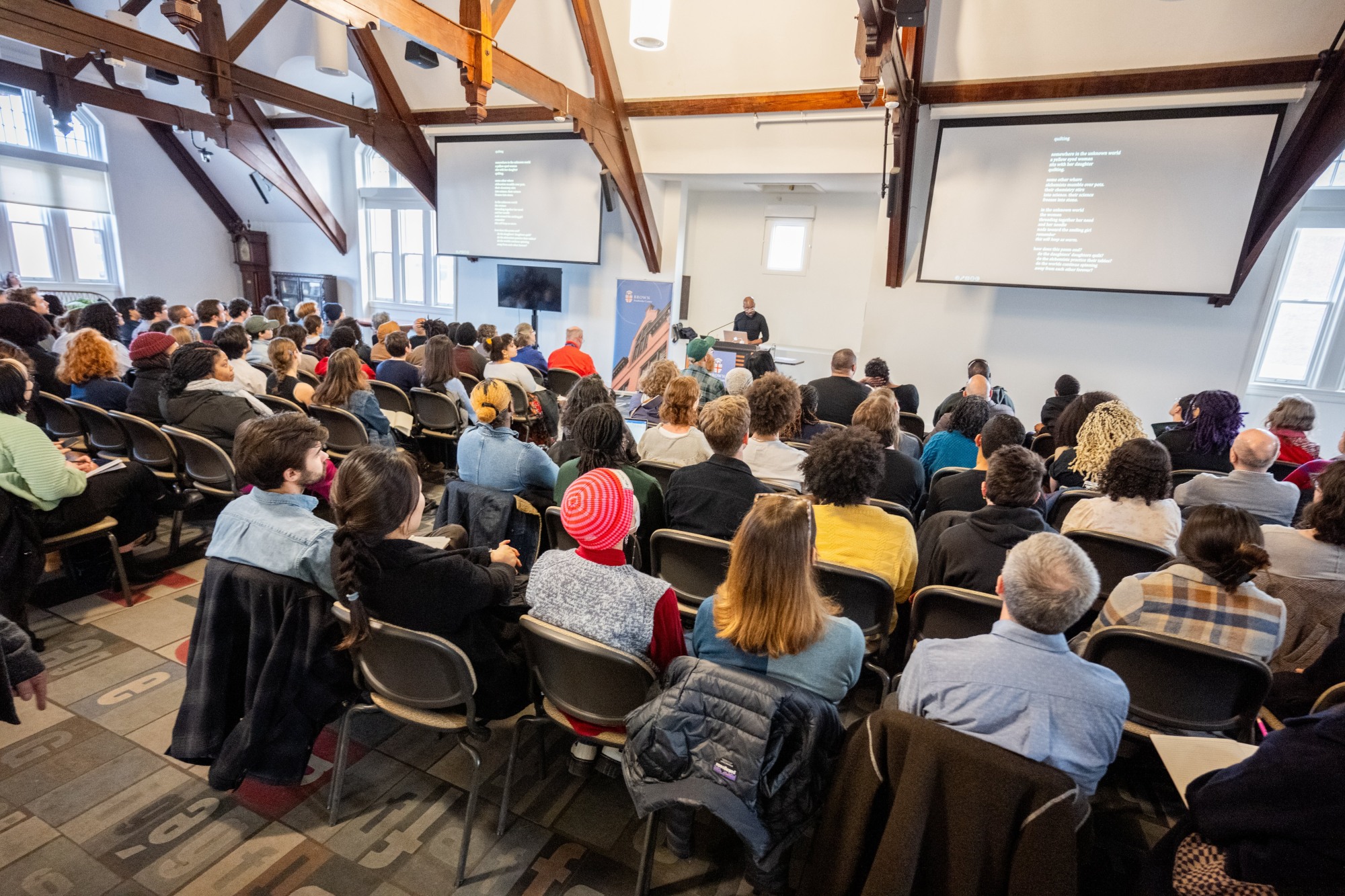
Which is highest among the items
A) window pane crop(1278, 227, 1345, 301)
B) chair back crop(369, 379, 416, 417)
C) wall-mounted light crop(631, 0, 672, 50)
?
wall-mounted light crop(631, 0, 672, 50)

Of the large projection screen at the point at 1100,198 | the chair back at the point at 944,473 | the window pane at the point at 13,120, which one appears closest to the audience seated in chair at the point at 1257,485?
the chair back at the point at 944,473

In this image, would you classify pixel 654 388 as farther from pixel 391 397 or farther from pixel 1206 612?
pixel 1206 612

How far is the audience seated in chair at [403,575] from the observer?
159 cm

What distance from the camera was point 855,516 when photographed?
2238 millimetres

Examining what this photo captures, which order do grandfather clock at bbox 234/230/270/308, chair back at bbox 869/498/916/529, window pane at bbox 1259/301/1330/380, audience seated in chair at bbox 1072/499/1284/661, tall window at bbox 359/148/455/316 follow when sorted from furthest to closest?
grandfather clock at bbox 234/230/270/308 → tall window at bbox 359/148/455/316 → window pane at bbox 1259/301/1330/380 → chair back at bbox 869/498/916/529 → audience seated in chair at bbox 1072/499/1284/661

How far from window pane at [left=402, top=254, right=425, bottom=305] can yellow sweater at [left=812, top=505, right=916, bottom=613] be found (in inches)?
438

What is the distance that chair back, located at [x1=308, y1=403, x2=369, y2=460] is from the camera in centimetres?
387

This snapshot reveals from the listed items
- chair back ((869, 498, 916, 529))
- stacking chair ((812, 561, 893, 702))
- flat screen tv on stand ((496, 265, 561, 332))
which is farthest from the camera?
flat screen tv on stand ((496, 265, 561, 332))

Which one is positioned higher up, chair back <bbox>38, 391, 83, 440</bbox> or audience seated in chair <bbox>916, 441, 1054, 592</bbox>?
audience seated in chair <bbox>916, 441, 1054, 592</bbox>

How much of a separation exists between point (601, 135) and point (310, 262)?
26.2ft

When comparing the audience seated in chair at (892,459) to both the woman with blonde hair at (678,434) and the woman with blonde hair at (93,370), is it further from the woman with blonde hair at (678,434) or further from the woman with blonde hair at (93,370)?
the woman with blonde hair at (93,370)

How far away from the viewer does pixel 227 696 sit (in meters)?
1.88

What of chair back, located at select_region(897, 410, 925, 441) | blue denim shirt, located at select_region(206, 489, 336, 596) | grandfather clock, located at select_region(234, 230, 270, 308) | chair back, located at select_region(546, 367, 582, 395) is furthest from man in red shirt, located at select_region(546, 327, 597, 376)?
grandfather clock, located at select_region(234, 230, 270, 308)

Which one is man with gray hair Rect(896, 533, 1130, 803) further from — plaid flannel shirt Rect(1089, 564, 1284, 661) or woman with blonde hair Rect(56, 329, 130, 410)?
woman with blonde hair Rect(56, 329, 130, 410)
